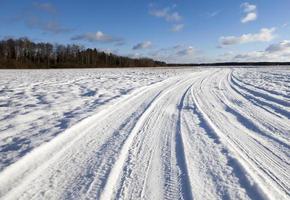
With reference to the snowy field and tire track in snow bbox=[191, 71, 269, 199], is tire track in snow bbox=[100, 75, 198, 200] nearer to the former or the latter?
the snowy field

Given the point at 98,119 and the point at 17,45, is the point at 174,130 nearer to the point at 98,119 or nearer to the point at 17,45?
the point at 98,119

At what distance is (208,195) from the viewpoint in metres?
3.36

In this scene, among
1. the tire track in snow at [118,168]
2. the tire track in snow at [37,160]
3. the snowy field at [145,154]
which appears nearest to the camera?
the tire track in snow at [118,168]

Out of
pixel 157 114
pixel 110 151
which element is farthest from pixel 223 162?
pixel 157 114

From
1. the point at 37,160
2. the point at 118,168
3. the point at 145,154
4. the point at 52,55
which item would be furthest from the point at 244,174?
the point at 52,55

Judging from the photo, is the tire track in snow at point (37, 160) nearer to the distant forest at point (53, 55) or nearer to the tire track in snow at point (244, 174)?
the tire track in snow at point (244, 174)

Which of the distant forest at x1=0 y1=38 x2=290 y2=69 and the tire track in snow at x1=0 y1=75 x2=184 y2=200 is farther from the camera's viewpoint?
the distant forest at x1=0 y1=38 x2=290 y2=69

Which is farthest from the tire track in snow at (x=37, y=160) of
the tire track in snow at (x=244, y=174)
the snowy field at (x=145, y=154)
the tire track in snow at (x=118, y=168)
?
the tire track in snow at (x=244, y=174)

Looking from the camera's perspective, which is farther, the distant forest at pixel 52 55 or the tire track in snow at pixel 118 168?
the distant forest at pixel 52 55

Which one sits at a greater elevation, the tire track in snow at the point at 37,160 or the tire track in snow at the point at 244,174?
the tire track in snow at the point at 244,174

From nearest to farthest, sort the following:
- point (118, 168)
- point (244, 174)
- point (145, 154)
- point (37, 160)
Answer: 1. point (244, 174)
2. point (118, 168)
3. point (37, 160)
4. point (145, 154)

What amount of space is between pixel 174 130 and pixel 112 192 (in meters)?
3.04

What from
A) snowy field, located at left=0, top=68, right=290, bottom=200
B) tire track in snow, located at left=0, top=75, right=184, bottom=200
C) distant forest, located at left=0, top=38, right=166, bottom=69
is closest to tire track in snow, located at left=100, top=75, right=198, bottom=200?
snowy field, located at left=0, top=68, right=290, bottom=200

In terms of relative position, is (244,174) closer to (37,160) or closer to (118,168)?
(118,168)
